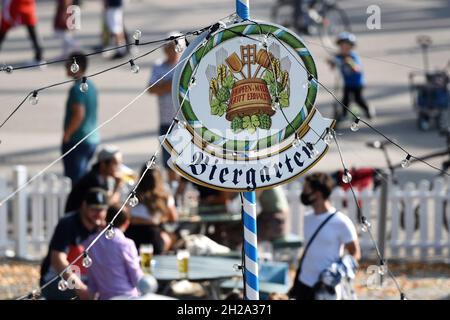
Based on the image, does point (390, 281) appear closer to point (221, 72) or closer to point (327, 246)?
point (327, 246)

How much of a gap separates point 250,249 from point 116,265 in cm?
231

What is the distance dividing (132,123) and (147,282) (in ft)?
30.2

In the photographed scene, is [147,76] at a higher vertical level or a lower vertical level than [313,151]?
higher

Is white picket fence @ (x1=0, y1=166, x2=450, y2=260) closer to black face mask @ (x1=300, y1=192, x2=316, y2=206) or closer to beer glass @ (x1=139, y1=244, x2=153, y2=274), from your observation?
beer glass @ (x1=139, y1=244, x2=153, y2=274)

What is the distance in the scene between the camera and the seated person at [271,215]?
11445mm

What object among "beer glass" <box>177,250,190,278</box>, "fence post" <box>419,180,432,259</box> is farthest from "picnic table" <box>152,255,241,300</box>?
"fence post" <box>419,180,432,259</box>

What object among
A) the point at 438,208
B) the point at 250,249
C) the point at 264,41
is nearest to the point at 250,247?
the point at 250,249

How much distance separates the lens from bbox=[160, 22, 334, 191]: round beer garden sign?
20.8ft

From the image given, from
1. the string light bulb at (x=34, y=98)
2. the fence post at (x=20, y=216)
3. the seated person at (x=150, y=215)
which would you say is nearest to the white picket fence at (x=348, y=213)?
the fence post at (x=20, y=216)

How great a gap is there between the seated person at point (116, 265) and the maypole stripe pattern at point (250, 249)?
2162 millimetres

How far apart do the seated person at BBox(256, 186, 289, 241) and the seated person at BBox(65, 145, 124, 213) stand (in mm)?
1233

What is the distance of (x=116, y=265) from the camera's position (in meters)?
8.73

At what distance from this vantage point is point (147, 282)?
8.08 metres

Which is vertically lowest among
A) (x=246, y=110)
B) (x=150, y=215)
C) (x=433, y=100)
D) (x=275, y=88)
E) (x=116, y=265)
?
Answer: (x=116, y=265)
